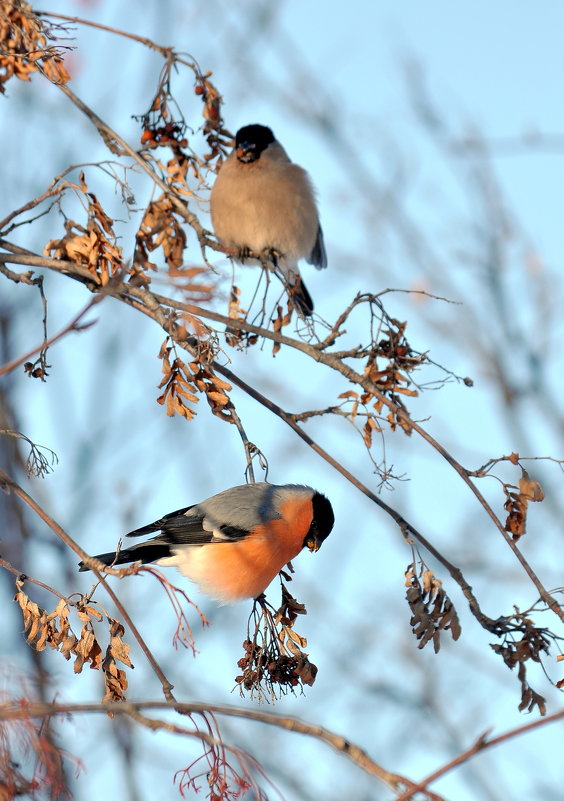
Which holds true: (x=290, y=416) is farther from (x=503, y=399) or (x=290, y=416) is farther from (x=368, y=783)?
(x=503, y=399)

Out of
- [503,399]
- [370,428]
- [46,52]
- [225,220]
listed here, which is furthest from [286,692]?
[503,399]

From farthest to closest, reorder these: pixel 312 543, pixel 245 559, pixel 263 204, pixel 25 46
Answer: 1. pixel 263 204
2. pixel 312 543
3. pixel 245 559
4. pixel 25 46

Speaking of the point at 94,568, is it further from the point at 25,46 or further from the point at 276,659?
the point at 25,46

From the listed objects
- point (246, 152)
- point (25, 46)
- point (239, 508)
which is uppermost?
point (246, 152)

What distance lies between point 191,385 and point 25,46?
1115mm

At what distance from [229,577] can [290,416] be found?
933 mm

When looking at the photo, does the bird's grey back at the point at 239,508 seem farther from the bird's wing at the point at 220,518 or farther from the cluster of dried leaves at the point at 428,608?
the cluster of dried leaves at the point at 428,608

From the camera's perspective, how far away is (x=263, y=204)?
3.91 meters

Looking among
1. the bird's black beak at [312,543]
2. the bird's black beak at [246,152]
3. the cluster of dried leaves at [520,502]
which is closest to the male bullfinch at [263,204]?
the bird's black beak at [246,152]

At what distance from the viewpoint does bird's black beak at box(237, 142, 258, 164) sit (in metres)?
3.99

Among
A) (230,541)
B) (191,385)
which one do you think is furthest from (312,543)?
(191,385)

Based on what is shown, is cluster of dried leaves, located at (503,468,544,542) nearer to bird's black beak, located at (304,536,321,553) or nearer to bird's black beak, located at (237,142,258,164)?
bird's black beak, located at (304,536,321,553)

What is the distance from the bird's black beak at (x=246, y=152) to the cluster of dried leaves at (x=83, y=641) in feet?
8.26

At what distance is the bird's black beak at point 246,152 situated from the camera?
399cm
